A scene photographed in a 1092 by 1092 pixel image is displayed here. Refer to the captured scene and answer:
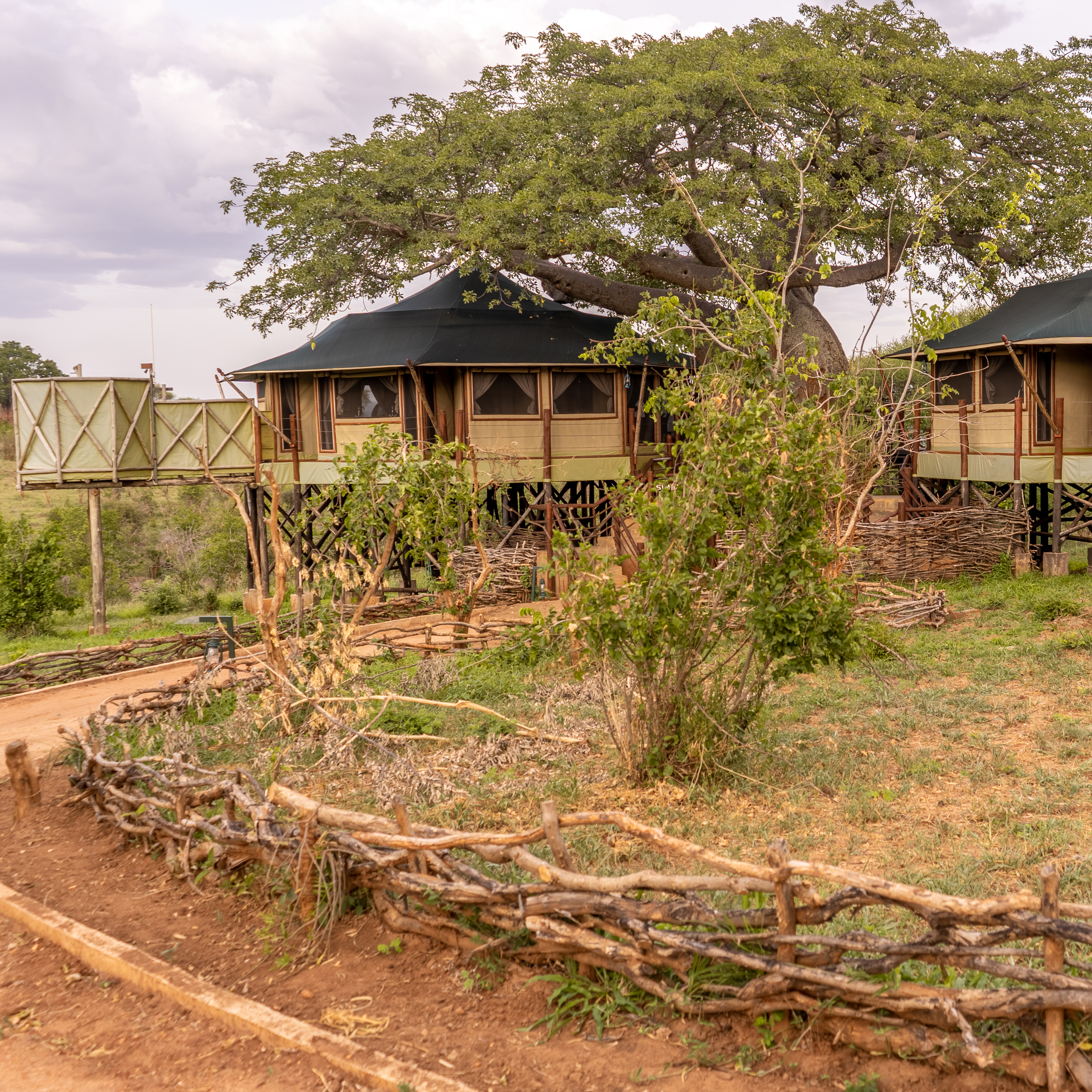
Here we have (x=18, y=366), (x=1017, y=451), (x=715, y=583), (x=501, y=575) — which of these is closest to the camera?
(x=715, y=583)

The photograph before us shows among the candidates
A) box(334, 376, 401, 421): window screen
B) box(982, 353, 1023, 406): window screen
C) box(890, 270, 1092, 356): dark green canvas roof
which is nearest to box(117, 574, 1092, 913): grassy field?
box(890, 270, 1092, 356): dark green canvas roof

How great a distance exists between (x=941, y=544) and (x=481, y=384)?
888 cm

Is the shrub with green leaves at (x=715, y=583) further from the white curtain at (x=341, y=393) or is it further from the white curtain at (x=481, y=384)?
the white curtain at (x=341, y=393)

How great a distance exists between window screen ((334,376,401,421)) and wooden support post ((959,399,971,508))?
10.8 m


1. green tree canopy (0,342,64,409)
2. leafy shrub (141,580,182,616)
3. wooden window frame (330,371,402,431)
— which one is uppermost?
green tree canopy (0,342,64,409)

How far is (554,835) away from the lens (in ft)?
14.3

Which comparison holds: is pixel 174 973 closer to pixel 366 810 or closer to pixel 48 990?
pixel 48 990

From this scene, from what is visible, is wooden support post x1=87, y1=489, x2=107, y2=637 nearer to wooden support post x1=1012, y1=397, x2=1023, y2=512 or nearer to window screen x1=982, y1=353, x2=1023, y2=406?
wooden support post x1=1012, y1=397, x2=1023, y2=512

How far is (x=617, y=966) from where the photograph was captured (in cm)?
420

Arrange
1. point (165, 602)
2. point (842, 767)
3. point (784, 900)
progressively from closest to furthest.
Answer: point (784, 900) → point (842, 767) → point (165, 602)

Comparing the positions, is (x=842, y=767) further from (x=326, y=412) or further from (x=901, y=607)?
(x=326, y=412)

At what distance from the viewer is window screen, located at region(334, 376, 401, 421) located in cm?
1980

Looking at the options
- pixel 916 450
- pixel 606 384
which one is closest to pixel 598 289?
pixel 606 384

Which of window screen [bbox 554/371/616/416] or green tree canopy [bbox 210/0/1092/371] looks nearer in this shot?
green tree canopy [bbox 210/0/1092/371]
